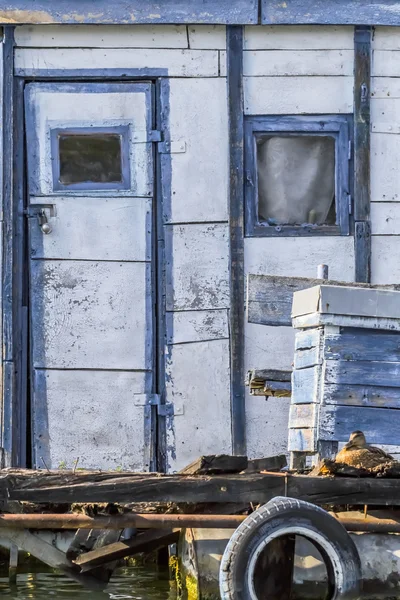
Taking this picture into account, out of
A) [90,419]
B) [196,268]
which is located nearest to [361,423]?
[196,268]

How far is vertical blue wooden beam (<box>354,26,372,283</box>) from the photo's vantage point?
1001 centimetres

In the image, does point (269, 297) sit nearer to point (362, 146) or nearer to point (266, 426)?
point (266, 426)

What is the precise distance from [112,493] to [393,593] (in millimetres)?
1775

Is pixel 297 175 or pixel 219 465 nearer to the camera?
pixel 219 465

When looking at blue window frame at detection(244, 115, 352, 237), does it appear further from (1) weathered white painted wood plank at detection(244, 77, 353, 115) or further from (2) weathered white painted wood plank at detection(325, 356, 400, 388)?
(2) weathered white painted wood plank at detection(325, 356, 400, 388)

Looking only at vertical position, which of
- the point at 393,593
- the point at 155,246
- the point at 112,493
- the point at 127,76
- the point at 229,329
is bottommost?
the point at 393,593

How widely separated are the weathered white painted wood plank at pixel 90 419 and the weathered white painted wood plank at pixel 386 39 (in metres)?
3.81

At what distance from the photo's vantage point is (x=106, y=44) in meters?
9.94

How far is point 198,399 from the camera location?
9867 millimetres

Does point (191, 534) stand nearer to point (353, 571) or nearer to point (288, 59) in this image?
point (353, 571)

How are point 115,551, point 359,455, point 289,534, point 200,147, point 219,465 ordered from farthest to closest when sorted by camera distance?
point 200,147 < point 115,551 < point 219,465 < point 359,455 < point 289,534

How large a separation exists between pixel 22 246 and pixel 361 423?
4032 mm

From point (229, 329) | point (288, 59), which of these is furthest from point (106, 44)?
point (229, 329)

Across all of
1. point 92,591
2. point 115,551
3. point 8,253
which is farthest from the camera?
point 8,253
